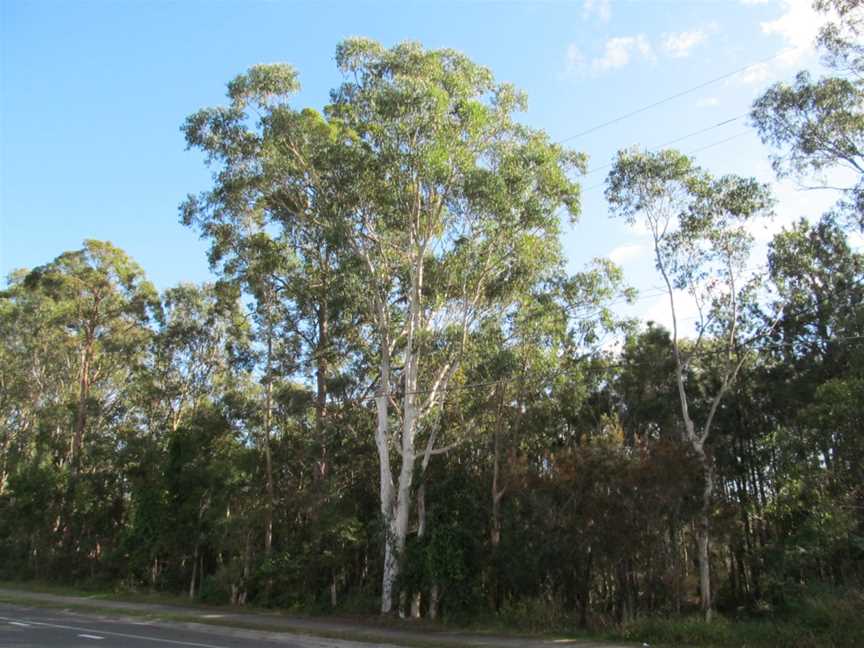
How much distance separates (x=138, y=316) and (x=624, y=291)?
2802 centimetres

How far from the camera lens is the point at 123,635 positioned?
16.0 meters

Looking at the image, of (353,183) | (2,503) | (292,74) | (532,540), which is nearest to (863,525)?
(532,540)

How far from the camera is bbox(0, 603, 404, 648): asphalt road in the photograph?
558 inches

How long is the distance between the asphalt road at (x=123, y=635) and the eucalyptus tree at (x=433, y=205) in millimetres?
5116

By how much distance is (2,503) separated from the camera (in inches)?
1550

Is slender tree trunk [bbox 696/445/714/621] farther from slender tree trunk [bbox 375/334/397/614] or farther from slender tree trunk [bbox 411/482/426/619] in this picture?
slender tree trunk [bbox 375/334/397/614]

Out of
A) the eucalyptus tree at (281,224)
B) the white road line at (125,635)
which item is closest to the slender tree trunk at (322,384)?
the eucalyptus tree at (281,224)

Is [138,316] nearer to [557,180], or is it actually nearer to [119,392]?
[119,392]

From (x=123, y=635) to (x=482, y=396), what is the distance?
1215 centimetres

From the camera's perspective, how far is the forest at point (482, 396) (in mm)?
17672

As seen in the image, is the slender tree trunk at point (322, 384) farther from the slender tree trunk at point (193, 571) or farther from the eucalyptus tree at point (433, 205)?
the slender tree trunk at point (193, 571)

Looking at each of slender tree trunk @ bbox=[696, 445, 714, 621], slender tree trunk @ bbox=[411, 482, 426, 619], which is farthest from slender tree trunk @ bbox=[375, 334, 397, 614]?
slender tree trunk @ bbox=[696, 445, 714, 621]

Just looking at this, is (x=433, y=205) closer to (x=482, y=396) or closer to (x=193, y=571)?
(x=482, y=396)

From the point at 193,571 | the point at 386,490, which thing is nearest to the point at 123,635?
the point at 386,490
